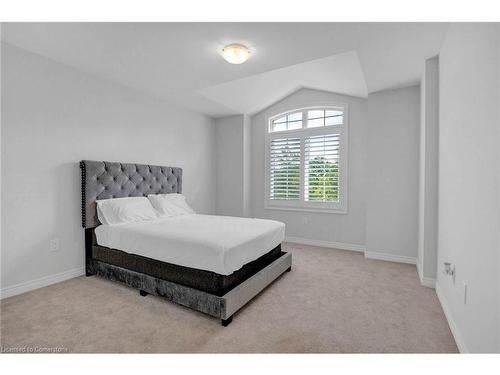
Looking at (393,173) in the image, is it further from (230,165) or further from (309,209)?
(230,165)

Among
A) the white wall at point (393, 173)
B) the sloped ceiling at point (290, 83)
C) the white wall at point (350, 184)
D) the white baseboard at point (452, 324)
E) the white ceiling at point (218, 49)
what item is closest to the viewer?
the white baseboard at point (452, 324)

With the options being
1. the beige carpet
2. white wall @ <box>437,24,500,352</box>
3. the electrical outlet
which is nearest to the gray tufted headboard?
the electrical outlet

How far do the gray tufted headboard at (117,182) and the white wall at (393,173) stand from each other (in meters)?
3.20

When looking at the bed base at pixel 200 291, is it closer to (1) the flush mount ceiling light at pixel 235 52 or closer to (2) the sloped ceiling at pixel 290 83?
(1) the flush mount ceiling light at pixel 235 52

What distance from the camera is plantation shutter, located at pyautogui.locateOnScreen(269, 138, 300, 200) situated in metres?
4.65

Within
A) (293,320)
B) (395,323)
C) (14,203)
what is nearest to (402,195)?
(395,323)

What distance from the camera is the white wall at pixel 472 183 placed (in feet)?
4.03

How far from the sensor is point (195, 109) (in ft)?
15.1

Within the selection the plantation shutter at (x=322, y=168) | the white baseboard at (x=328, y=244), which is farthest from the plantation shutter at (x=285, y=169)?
the white baseboard at (x=328, y=244)

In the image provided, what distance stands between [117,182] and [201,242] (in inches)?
72.6

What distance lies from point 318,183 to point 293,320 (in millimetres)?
2855

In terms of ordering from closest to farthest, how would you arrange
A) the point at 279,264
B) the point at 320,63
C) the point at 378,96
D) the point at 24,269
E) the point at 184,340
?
the point at 184,340 < the point at 24,269 < the point at 279,264 < the point at 320,63 < the point at 378,96

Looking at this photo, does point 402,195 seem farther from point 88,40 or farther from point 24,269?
point 24,269

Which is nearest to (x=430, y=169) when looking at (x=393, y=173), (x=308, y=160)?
(x=393, y=173)
